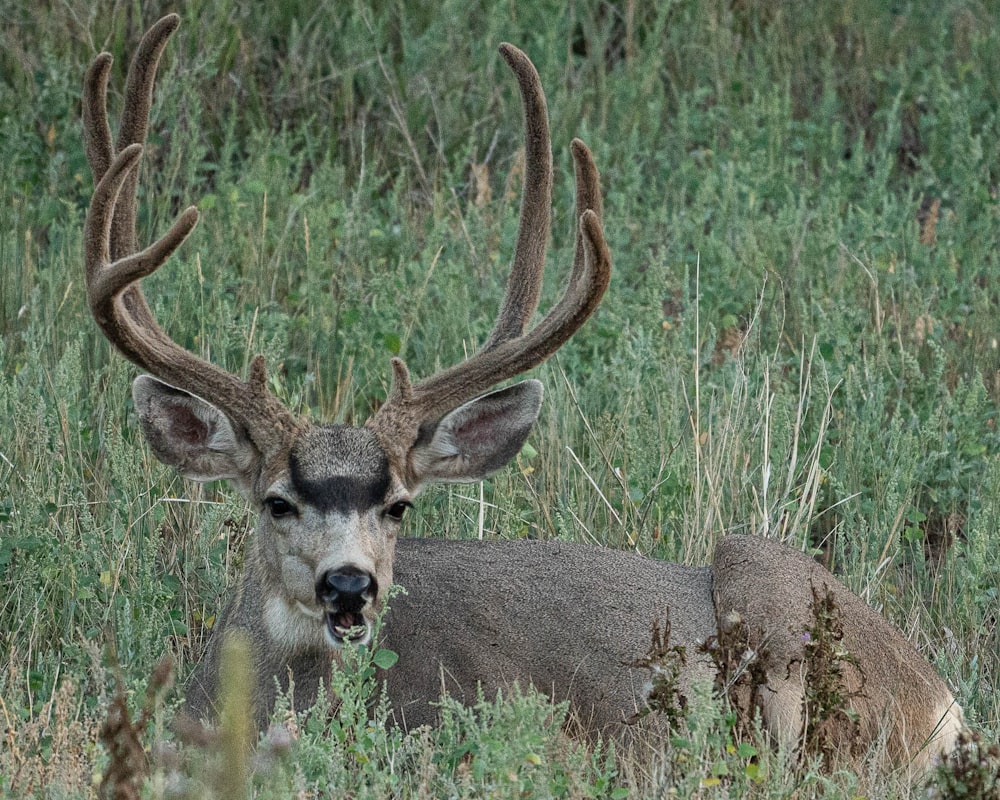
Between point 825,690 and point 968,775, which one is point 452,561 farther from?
point 968,775

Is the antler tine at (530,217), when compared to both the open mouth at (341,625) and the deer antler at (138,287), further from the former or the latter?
the open mouth at (341,625)

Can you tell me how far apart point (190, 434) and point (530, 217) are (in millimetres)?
1236

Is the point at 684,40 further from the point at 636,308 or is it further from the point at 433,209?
the point at 636,308

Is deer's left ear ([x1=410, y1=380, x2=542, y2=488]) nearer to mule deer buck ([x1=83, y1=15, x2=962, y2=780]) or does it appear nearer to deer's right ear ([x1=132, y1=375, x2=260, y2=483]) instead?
mule deer buck ([x1=83, y1=15, x2=962, y2=780])

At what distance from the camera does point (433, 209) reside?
27.5 feet

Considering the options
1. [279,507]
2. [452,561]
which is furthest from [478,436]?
[279,507]

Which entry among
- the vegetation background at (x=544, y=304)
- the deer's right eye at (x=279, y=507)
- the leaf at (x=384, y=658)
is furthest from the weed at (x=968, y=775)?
the deer's right eye at (x=279, y=507)

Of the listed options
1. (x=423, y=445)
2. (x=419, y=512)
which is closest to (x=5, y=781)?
(x=423, y=445)

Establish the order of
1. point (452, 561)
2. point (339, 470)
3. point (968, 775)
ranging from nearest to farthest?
point (968, 775) → point (339, 470) → point (452, 561)

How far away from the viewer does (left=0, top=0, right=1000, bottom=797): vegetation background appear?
200 inches

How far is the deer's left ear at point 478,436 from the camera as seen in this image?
16.5 ft

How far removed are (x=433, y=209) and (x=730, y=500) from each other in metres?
2.82

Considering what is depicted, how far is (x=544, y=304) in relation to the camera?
7.40 metres

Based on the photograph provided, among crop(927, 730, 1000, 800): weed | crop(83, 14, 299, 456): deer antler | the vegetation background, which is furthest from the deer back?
crop(83, 14, 299, 456): deer antler
